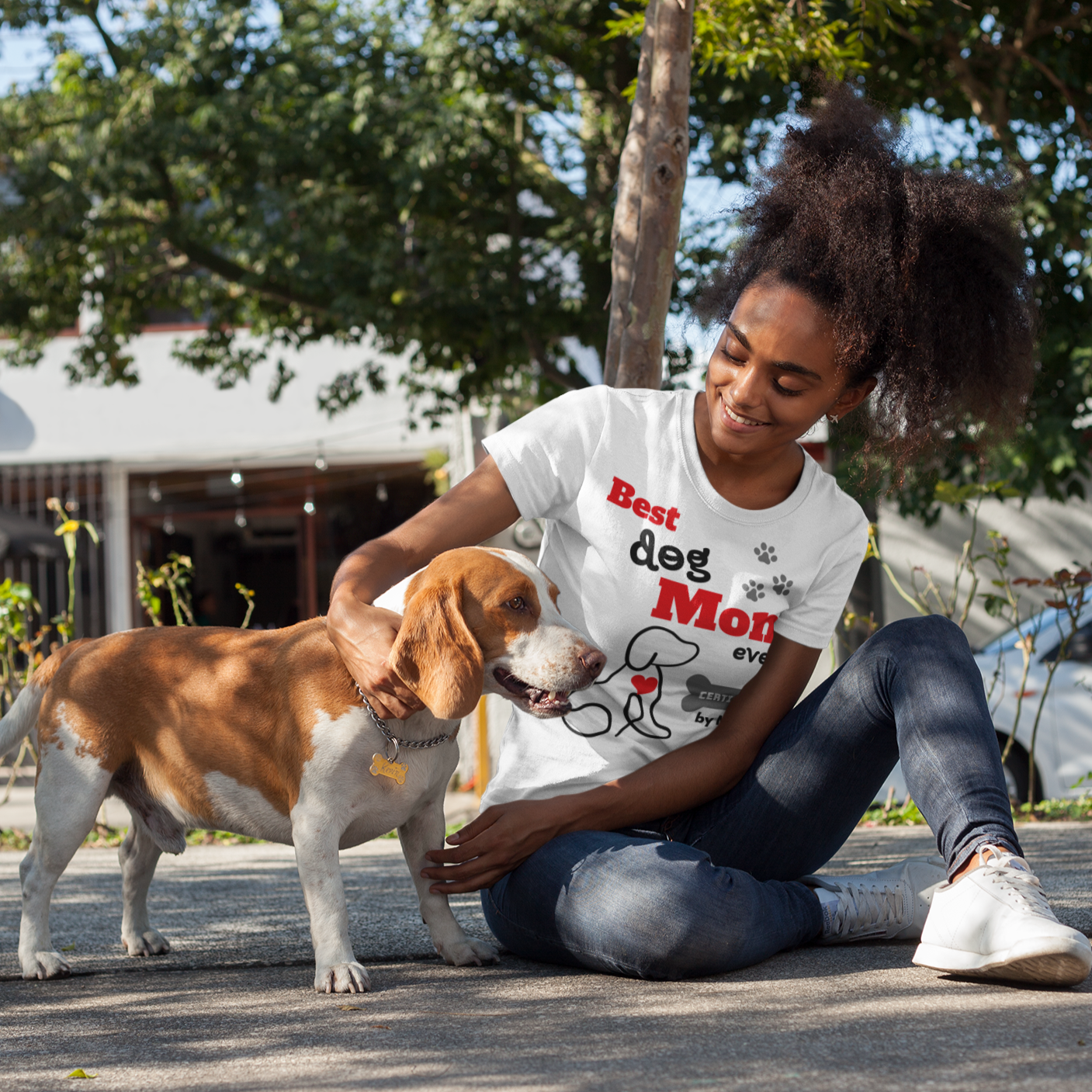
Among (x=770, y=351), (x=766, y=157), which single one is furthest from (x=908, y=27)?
(x=770, y=351)

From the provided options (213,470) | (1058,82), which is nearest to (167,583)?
(1058,82)

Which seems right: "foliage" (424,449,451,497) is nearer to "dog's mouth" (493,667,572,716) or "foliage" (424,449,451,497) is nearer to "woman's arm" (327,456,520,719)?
"woman's arm" (327,456,520,719)

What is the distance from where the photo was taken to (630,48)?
29.7ft

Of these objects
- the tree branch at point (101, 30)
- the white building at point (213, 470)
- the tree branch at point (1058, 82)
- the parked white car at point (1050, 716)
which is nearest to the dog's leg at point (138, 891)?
the parked white car at point (1050, 716)

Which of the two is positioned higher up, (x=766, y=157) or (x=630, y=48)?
(x=630, y=48)

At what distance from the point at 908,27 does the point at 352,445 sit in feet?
28.6

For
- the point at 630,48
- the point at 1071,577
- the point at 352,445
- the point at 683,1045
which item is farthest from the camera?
the point at 352,445

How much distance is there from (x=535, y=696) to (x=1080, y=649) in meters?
4.99

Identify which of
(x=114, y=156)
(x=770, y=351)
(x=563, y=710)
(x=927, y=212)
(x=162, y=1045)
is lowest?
(x=162, y=1045)

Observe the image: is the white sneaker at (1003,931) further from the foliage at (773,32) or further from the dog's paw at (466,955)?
the foliage at (773,32)

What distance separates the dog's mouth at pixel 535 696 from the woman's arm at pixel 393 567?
0.19 meters

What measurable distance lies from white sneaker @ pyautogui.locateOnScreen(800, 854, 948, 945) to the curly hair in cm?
97

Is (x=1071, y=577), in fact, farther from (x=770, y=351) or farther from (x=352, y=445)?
(x=352, y=445)

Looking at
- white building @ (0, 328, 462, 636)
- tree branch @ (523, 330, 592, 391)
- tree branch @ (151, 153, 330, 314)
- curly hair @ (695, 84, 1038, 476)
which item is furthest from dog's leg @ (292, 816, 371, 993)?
white building @ (0, 328, 462, 636)
